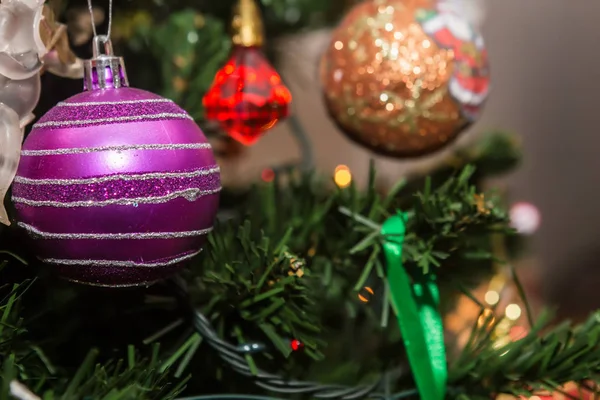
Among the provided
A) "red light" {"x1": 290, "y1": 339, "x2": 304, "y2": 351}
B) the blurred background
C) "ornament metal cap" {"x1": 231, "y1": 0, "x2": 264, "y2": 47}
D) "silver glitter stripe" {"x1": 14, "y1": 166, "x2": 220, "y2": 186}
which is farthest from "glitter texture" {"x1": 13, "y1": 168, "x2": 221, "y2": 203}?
the blurred background

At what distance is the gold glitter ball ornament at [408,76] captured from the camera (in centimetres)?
46

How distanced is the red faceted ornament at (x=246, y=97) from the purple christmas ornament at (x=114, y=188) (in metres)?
0.17

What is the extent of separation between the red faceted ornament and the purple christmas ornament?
0.17 m

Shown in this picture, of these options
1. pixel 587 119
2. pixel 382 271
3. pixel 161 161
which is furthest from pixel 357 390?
pixel 587 119

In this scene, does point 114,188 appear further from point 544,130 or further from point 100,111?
point 544,130

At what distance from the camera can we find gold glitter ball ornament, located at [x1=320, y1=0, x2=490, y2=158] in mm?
464

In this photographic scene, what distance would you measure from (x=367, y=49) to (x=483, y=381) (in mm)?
262

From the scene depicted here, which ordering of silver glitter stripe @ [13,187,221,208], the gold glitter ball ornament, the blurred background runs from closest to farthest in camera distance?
silver glitter stripe @ [13,187,221,208], the gold glitter ball ornament, the blurred background

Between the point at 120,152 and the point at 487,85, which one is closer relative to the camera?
the point at 120,152

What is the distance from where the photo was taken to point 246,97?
1.66 ft

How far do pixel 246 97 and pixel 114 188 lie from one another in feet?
0.75

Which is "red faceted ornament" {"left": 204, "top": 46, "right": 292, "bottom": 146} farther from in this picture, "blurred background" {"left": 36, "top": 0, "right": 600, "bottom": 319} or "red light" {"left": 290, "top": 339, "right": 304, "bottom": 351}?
"blurred background" {"left": 36, "top": 0, "right": 600, "bottom": 319}

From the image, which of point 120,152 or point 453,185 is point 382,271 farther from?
point 120,152

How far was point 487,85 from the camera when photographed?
0.50 m
